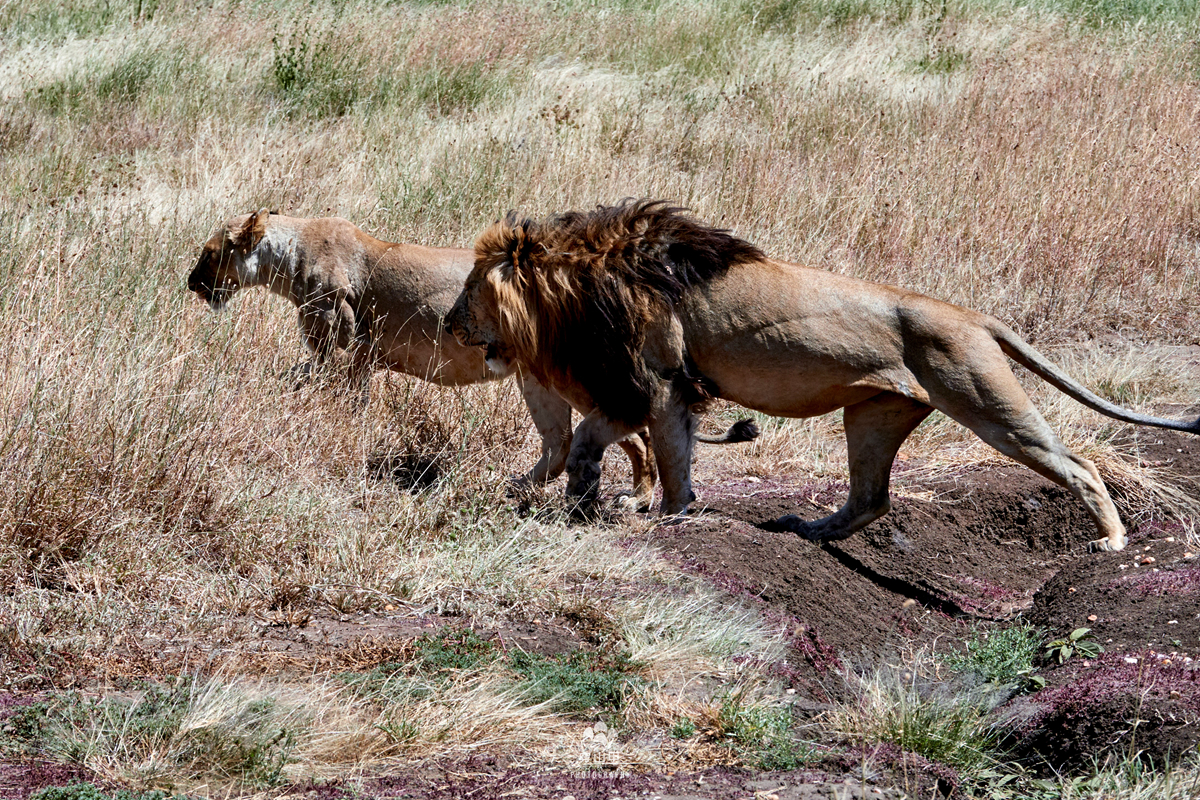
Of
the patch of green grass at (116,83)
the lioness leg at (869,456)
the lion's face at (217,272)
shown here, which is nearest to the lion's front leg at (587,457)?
the lioness leg at (869,456)

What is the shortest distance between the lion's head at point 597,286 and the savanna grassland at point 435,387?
2.30ft

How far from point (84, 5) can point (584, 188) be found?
8.51m

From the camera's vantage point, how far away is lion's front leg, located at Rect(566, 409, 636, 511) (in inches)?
244

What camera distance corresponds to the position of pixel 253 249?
7.42 metres

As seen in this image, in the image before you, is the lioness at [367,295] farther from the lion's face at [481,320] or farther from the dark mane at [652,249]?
the dark mane at [652,249]

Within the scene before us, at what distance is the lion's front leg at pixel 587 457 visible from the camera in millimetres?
6207

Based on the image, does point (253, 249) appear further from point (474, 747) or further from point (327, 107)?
point (327, 107)

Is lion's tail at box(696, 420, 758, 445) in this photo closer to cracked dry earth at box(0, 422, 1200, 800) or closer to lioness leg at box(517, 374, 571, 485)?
cracked dry earth at box(0, 422, 1200, 800)

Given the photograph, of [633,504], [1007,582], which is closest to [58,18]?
[633,504]

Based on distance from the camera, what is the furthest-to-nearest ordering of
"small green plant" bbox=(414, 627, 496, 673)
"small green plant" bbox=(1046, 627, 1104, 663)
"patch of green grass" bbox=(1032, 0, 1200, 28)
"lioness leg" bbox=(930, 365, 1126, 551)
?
"patch of green grass" bbox=(1032, 0, 1200, 28) → "lioness leg" bbox=(930, 365, 1126, 551) → "small green plant" bbox=(1046, 627, 1104, 663) → "small green plant" bbox=(414, 627, 496, 673)

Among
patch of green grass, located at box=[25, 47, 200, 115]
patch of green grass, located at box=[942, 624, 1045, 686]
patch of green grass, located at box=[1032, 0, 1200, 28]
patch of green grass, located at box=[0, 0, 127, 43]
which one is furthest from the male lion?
patch of green grass, located at box=[1032, 0, 1200, 28]

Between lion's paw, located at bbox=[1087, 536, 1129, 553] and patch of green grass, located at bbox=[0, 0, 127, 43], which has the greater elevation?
patch of green grass, located at bbox=[0, 0, 127, 43]

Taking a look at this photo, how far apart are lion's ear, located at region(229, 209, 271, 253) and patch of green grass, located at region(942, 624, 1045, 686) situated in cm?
443

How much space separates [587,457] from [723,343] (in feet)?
2.92
